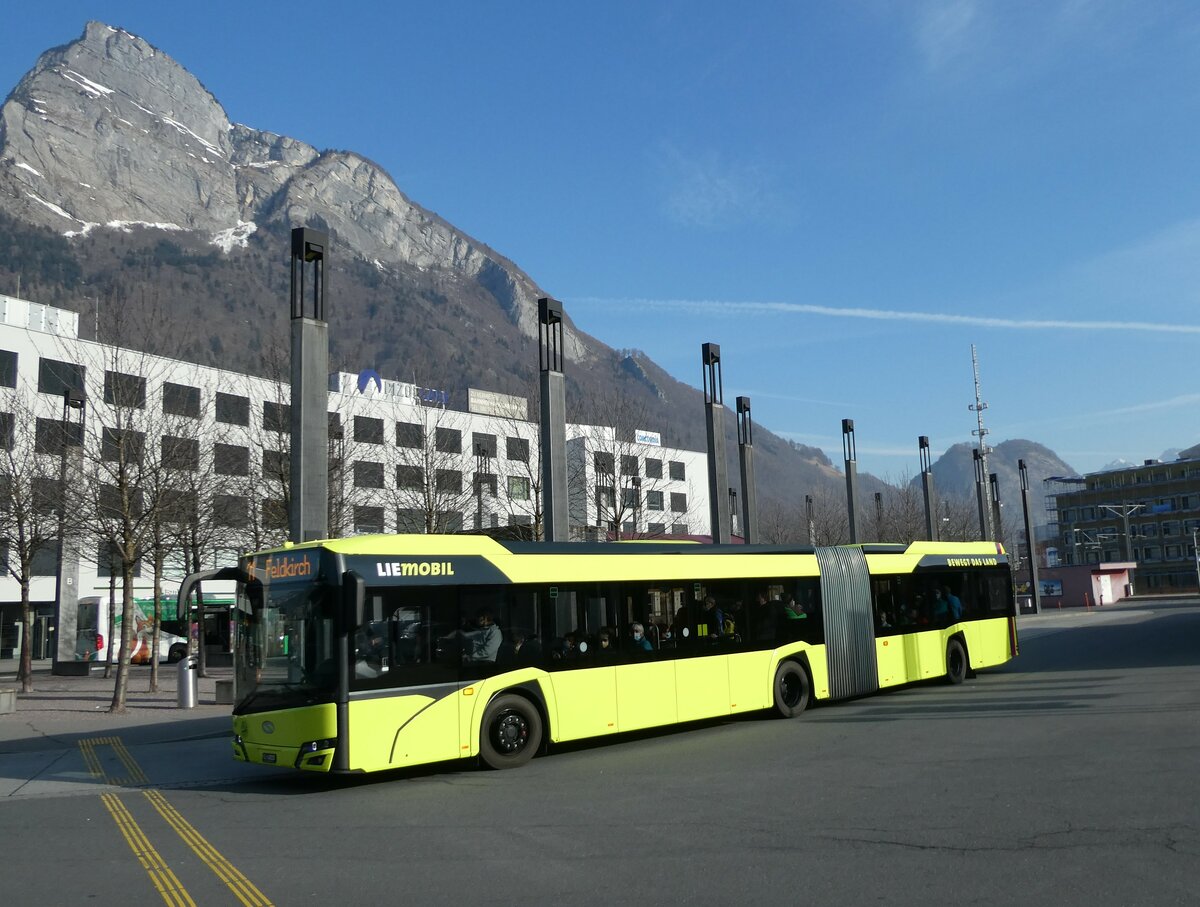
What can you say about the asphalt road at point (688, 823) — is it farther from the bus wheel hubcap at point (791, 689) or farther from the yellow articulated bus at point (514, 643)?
the bus wheel hubcap at point (791, 689)

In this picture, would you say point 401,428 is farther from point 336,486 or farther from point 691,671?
point 691,671

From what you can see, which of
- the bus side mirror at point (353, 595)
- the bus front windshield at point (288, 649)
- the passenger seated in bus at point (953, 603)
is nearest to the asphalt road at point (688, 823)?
the bus front windshield at point (288, 649)

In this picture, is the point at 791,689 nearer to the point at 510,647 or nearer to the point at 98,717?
the point at 510,647

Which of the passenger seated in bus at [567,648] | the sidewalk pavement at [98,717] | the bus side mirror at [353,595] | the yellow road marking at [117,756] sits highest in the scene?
the bus side mirror at [353,595]

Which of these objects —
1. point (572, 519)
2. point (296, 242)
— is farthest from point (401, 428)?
point (296, 242)

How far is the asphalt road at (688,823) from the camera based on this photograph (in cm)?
663

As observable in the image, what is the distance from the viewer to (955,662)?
796 inches

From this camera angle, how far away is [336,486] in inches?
1203

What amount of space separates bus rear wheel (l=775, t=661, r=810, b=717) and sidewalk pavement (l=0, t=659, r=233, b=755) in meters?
9.50

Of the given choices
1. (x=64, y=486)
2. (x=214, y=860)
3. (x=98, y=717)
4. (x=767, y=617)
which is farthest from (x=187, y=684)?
(x=214, y=860)

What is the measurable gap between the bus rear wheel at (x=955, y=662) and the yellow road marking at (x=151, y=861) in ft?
49.6

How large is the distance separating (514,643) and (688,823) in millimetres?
4334

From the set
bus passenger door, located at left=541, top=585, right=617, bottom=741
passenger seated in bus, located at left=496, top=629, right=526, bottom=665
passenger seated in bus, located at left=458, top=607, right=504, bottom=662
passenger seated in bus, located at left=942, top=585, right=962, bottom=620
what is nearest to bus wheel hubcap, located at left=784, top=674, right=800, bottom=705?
bus passenger door, located at left=541, top=585, right=617, bottom=741

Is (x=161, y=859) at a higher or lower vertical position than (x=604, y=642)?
lower
